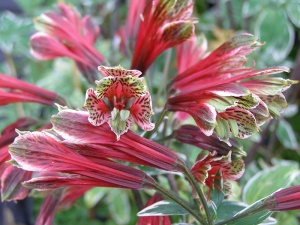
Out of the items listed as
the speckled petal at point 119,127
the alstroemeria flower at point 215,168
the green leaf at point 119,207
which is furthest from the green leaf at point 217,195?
the green leaf at point 119,207

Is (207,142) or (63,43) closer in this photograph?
(207,142)

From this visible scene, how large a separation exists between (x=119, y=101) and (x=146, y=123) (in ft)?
0.11

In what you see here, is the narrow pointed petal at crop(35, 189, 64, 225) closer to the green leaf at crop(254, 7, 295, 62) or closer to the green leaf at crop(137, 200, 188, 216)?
the green leaf at crop(137, 200, 188, 216)

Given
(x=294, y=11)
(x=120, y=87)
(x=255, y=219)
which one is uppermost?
(x=294, y=11)

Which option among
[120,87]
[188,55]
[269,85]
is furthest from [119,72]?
[188,55]

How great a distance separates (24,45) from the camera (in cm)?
105

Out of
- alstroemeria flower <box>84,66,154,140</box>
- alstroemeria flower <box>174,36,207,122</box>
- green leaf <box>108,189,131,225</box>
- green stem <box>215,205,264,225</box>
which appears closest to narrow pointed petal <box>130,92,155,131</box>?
alstroemeria flower <box>84,66,154,140</box>

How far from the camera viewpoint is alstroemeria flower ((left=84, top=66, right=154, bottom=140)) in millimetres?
417

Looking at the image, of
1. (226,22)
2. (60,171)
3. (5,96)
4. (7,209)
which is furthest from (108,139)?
(226,22)

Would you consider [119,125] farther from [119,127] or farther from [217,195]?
[217,195]

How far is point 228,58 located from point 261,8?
1.59 ft

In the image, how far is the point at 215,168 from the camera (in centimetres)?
48

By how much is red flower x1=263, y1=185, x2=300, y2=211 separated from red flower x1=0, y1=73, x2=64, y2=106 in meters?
0.25

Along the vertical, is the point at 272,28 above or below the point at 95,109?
above
